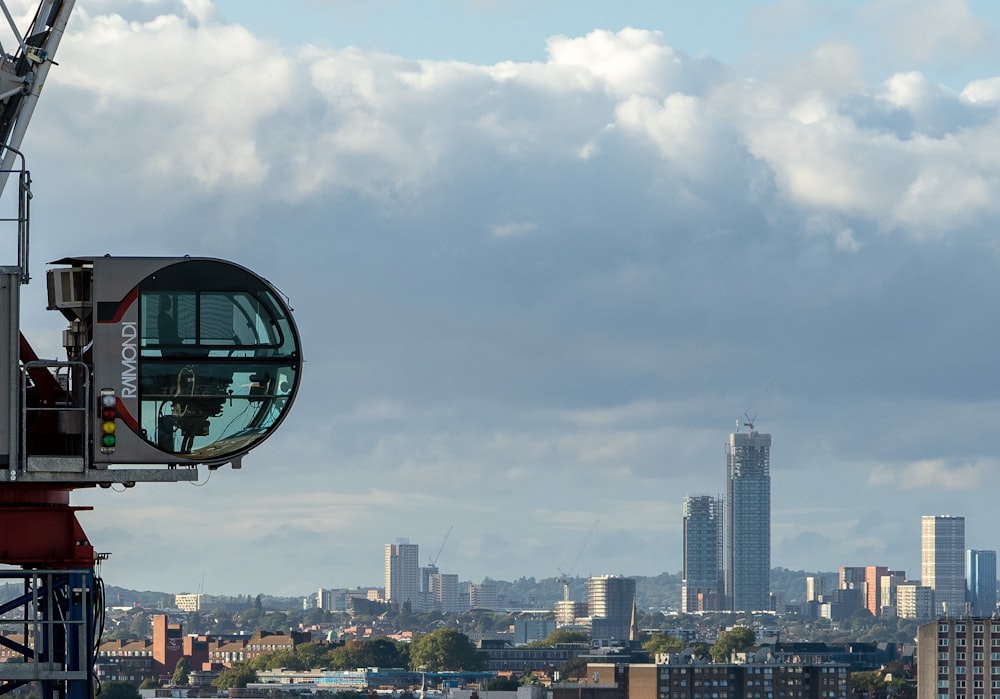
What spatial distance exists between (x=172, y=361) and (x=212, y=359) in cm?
42

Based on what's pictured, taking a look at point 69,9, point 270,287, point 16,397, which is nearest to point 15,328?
point 16,397

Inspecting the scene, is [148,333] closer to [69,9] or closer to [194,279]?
[194,279]

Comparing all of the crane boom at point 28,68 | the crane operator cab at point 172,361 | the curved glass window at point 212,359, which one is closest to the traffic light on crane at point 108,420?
the crane operator cab at point 172,361

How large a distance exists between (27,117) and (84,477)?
4213mm

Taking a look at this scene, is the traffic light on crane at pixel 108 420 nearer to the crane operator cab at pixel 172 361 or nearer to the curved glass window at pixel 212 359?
the crane operator cab at pixel 172 361

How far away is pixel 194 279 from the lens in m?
22.2

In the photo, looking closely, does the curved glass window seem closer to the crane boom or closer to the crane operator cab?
the crane operator cab

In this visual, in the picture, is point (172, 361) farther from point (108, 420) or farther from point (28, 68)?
point (28, 68)

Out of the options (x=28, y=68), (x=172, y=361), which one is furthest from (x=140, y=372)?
(x=28, y=68)

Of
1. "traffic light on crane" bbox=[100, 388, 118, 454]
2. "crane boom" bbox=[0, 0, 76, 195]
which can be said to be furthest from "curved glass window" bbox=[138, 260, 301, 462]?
"crane boom" bbox=[0, 0, 76, 195]

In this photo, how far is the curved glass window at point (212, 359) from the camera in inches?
875

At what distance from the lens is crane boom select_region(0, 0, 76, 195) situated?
23891mm

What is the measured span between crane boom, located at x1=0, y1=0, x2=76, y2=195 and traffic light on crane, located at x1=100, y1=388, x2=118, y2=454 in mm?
3243

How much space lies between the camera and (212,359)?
74.0 feet
